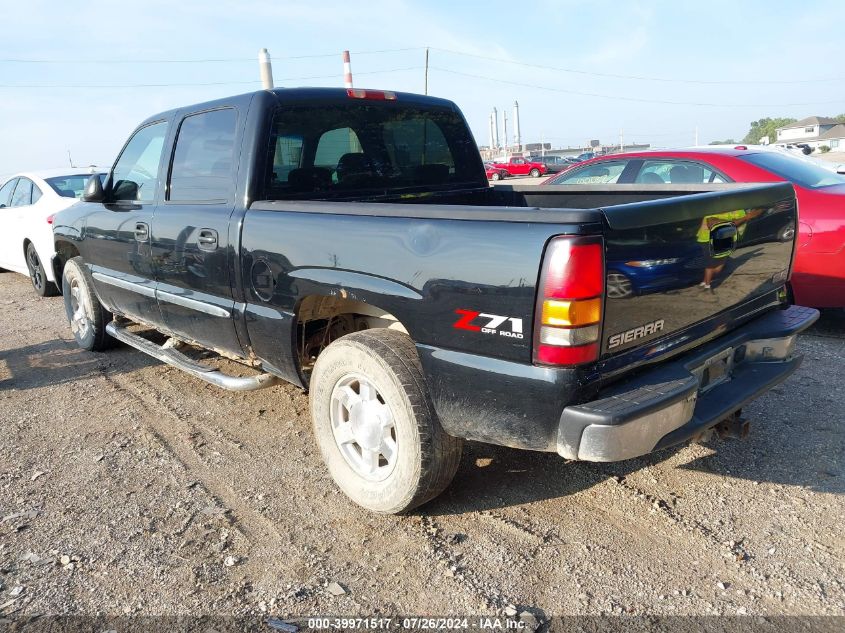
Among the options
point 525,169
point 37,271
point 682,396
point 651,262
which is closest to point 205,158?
point 651,262

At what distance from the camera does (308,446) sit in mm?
3691

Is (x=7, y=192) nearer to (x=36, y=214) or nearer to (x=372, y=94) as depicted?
(x=36, y=214)

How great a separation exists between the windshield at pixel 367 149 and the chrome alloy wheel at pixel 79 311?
284cm

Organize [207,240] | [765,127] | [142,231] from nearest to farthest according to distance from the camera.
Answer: [207,240], [142,231], [765,127]

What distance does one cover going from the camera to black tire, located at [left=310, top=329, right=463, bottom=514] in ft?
8.68

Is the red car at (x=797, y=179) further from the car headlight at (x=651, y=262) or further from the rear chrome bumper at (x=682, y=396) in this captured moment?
the car headlight at (x=651, y=262)

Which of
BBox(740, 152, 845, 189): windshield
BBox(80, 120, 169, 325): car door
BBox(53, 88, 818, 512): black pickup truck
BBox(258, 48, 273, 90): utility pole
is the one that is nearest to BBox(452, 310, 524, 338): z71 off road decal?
BBox(53, 88, 818, 512): black pickup truck

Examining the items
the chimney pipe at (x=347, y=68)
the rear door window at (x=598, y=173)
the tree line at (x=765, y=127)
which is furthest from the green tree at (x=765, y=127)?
the rear door window at (x=598, y=173)

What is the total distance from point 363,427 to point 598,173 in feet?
14.9

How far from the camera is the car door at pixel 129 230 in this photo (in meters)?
4.21

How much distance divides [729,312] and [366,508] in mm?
1857

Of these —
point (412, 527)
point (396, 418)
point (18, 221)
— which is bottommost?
point (412, 527)

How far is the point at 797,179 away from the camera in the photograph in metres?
5.29

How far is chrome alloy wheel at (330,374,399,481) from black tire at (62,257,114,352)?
3.13 m
